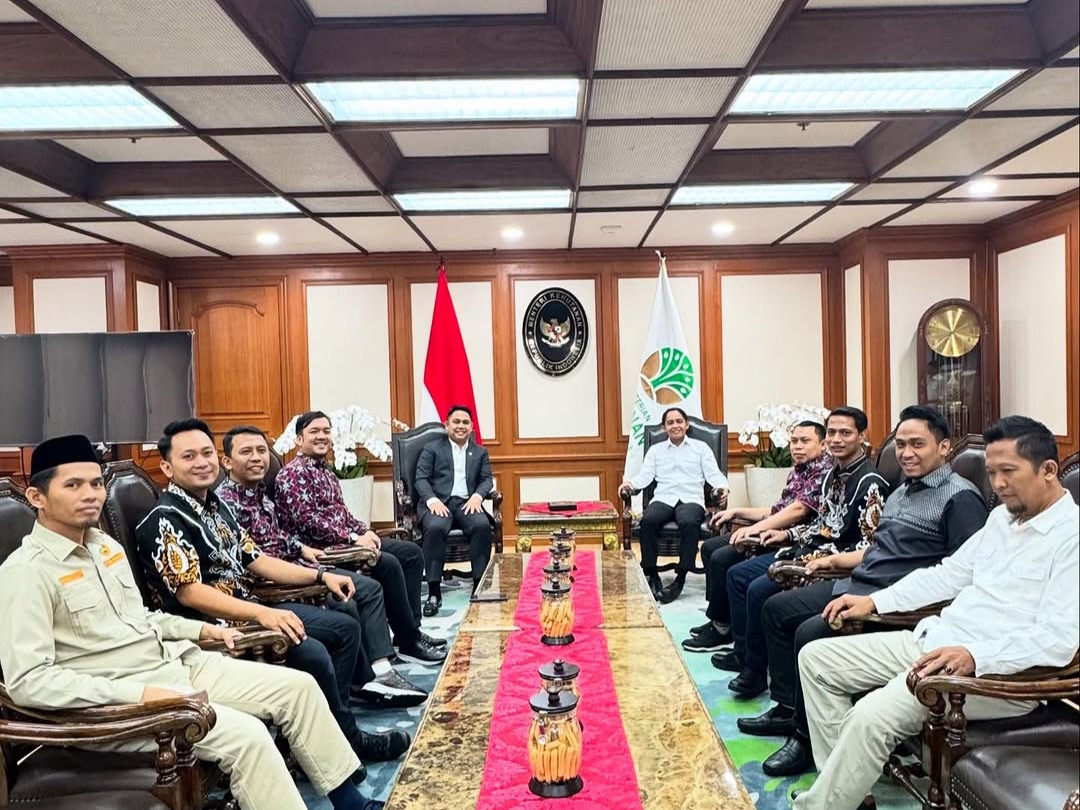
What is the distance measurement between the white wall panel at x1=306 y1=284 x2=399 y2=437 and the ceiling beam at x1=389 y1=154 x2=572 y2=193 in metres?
2.04

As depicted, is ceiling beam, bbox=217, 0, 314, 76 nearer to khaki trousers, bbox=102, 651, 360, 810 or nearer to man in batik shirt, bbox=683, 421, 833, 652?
khaki trousers, bbox=102, 651, 360, 810

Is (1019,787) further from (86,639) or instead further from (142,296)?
(142,296)

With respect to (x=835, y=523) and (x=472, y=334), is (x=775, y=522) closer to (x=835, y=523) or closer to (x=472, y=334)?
(x=835, y=523)

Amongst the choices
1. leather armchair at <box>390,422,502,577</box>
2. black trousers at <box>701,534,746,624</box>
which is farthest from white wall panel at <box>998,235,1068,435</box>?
leather armchair at <box>390,422,502,577</box>

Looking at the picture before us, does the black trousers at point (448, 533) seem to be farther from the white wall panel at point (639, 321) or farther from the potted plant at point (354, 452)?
the white wall panel at point (639, 321)

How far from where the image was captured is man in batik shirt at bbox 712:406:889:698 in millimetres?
2775

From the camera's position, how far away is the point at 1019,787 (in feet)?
4.16

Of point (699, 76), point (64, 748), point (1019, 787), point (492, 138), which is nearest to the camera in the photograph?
point (1019, 787)

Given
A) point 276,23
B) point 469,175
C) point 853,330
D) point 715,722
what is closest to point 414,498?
point 469,175

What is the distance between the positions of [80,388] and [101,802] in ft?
13.0

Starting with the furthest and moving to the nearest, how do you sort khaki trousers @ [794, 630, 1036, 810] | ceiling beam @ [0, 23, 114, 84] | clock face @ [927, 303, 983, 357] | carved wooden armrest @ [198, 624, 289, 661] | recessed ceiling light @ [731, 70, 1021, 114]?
clock face @ [927, 303, 983, 357] → recessed ceiling light @ [731, 70, 1021, 114] → ceiling beam @ [0, 23, 114, 84] → carved wooden armrest @ [198, 624, 289, 661] → khaki trousers @ [794, 630, 1036, 810]

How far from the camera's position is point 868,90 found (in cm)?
291

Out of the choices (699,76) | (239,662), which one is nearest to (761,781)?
(239,662)

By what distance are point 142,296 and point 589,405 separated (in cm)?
334
